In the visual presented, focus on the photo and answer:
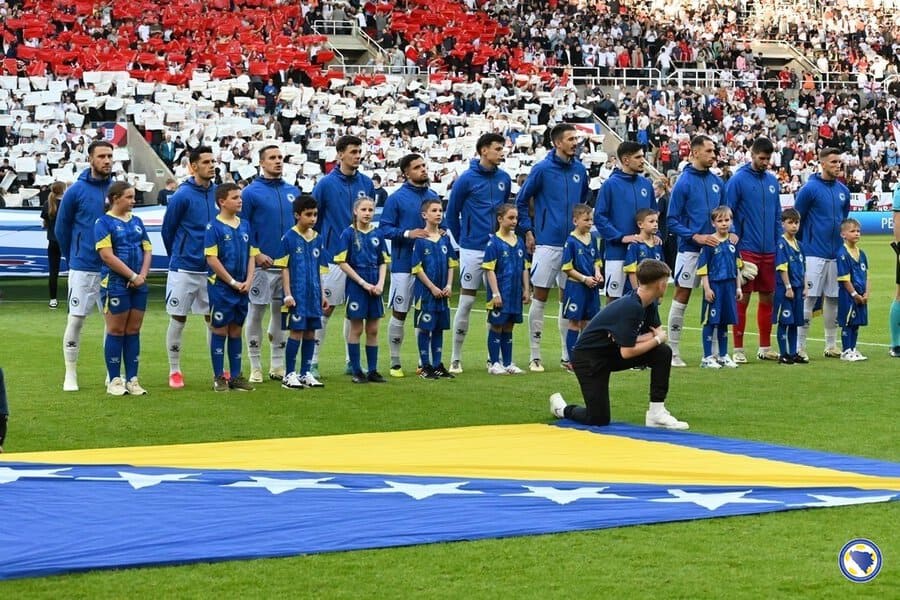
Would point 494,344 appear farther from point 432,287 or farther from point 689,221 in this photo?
point 689,221

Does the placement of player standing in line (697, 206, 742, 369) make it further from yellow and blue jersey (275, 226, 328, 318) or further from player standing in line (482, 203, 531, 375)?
yellow and blue jersey (275, 226, 328, 318)

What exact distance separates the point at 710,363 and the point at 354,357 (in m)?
3.42

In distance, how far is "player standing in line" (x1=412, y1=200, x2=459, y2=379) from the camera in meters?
12.3

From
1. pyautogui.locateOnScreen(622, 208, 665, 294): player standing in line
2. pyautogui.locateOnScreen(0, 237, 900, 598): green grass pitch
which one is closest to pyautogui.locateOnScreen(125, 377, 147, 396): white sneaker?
pyautogui.locateOnScreen(0, 237, 900, 598): green grass pitch

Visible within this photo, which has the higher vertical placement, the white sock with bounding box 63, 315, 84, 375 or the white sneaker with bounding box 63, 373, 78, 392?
the white sock with bounding box 63, 315, 84, 375

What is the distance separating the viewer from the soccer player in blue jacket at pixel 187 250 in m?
11.4

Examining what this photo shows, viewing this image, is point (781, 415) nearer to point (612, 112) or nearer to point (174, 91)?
point (174, 91)

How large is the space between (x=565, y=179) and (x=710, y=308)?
5.85ft

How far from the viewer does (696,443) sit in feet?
28.2

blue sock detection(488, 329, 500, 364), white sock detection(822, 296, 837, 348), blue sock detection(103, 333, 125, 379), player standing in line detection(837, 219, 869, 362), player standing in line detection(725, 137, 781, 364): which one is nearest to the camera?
blue sock detection(103, 333, 125, 379)

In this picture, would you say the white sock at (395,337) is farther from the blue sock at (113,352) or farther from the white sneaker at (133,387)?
the blue sock at (113,352)

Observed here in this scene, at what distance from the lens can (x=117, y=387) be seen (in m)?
11.1

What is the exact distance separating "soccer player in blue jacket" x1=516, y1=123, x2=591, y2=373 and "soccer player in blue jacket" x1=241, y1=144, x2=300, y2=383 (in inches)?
89.2

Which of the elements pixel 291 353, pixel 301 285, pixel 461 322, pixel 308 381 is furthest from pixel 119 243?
pixel 461 322
